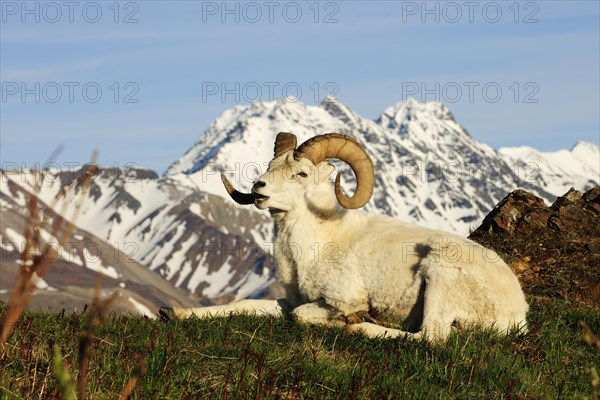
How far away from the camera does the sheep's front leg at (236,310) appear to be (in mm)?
12344

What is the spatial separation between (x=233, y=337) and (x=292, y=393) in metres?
3.16

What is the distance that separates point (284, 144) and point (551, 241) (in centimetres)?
675

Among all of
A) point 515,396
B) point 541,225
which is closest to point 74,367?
point 515,396

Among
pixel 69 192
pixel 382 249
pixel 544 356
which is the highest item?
pixel 69 192

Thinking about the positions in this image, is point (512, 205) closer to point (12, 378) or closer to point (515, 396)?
point (515, 396)

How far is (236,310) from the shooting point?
511 inches

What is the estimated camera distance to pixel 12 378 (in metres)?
7.21

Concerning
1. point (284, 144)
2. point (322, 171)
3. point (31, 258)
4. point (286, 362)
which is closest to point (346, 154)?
point (322, 171)

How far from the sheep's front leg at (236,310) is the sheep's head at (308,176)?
1.56 m

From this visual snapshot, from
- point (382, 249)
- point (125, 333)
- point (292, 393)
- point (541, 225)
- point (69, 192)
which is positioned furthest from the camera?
point (541, 225)

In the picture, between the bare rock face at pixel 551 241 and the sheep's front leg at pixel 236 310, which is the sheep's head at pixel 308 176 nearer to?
the sheep's front leg at pixel 236 310

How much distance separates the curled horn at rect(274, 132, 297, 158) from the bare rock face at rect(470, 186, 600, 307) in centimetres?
544

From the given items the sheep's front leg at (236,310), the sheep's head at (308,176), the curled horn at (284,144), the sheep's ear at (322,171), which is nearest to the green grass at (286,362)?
the sheep's front leg at (236,310)

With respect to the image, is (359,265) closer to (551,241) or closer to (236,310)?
(236,310)
